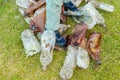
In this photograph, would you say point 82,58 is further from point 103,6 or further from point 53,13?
point 103,6

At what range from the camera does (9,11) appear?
3.75 metres

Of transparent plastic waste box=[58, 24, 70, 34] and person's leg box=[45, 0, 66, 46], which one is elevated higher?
person's leg box=[45, 0, 66, 46]

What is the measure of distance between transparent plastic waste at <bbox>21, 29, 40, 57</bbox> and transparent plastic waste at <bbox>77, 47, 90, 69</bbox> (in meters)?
0.48

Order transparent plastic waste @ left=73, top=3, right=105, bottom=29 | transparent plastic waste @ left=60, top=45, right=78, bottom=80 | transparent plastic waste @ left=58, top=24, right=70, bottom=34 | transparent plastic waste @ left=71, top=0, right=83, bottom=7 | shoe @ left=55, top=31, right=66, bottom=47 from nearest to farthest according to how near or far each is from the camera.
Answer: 1. transparent plastic waste @ left=60, top=45, right=78, bottom=80
2. shoe @ left=55, top=31, right=66, bottom=47
3. transparent plastic waste @ left=58, top=24, right=70, bottom=34
4. transparent plastic waste @ left=73, top=3, right=105, bottom=29
5. transparent plastic waste @ left=71, top=0, right=83, bottom=7

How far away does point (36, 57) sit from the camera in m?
3.27

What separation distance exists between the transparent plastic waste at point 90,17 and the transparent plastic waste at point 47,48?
1.76 ft

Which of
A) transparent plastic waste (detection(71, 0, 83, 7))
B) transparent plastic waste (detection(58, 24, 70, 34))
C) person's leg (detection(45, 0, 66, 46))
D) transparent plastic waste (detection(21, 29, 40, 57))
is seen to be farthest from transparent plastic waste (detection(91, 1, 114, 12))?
transparent plastic waste (detection(21, 29, 40, 57))

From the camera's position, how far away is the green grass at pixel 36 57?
3.13 metres

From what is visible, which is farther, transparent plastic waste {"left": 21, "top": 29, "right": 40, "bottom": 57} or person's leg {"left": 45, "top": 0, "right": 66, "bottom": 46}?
transparent plastic waste {"left": 21, "top": 29, "right": 40, "bottom": 57}

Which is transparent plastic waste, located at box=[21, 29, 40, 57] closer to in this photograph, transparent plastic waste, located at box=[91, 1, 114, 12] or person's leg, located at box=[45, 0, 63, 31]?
person's leg, located at box=[45, 0, 63, 31]

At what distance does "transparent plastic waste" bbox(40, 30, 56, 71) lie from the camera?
3.12m

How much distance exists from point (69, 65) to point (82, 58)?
169 mm

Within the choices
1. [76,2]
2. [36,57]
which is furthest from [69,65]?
[76,2]

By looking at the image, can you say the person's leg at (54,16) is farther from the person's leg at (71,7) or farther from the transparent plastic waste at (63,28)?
the person's leg at (71,7)
